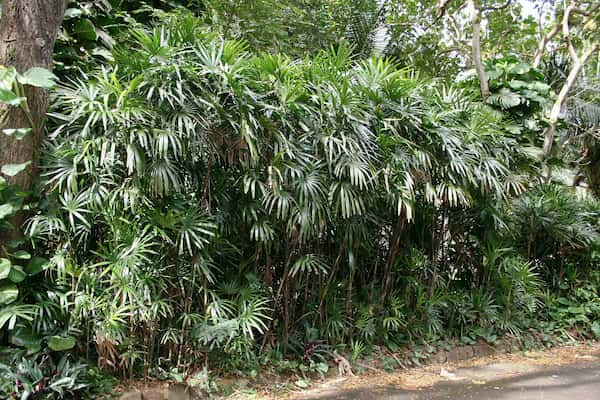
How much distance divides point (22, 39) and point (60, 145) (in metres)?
0.69

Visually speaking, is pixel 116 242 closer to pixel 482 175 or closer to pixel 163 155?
pixel 163 155

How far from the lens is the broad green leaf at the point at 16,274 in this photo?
2830mm

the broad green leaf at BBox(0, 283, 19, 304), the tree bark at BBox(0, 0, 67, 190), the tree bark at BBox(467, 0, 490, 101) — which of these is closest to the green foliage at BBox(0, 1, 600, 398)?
the broad green leaf at BBox(0, 283, 19, 304)

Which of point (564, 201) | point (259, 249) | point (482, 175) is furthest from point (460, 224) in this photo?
point (259, 249)

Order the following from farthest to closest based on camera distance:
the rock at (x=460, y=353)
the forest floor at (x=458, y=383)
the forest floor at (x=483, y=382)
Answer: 1. the rock at (x=460, y=353)
2. the forest floor at (x=483, y=382)
3. the forest floor at (x=458, y=383)

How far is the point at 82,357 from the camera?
3107mm

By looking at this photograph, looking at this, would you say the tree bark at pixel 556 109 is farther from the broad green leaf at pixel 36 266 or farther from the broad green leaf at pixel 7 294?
the broad green leaf at pixel 7 294

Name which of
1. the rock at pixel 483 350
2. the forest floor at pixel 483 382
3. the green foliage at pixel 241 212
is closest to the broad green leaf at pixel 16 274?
the green foliage at pixel 241 212

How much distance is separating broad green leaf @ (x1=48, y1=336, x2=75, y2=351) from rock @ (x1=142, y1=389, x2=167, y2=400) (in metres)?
0.56

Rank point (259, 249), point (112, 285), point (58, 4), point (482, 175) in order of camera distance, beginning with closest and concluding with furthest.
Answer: point (112, 285) < point (58, 4) < point (259, 249) < point (482, 175)

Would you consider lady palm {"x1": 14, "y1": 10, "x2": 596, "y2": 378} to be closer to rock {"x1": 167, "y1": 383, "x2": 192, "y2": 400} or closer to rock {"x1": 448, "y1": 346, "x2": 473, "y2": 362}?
rock {"x1": 167, "y1": 383, "x2": 192, "y2": 400}

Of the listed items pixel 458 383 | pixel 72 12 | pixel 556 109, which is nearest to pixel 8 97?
pixel 72 12

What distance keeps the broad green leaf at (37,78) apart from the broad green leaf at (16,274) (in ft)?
3.55

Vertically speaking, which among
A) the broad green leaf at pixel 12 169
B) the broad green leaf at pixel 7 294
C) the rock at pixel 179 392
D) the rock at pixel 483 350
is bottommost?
the rock at pixel 483 350
